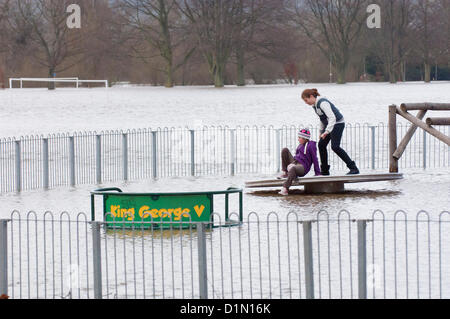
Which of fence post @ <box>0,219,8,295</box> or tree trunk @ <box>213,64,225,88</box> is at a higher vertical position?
tree trunk @ <box>213,64,225,88</box>

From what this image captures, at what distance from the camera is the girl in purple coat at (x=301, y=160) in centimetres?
1881

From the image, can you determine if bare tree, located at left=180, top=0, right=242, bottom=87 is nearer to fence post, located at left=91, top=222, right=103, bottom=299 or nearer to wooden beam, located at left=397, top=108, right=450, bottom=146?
wooden beam, located at left=397, top=108, right=450, bottom=146

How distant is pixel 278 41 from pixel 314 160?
9482 centimetres

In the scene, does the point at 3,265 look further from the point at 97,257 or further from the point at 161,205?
the point at 161,205

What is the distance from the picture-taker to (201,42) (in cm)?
10956

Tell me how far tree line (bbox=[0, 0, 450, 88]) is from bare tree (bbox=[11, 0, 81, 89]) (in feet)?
0.36

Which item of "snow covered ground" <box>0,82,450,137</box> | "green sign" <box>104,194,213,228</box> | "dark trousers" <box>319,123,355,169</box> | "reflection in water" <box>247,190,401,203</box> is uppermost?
"snow covered ground" <box>0,82,450,137</box>

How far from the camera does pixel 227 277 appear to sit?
466 inches

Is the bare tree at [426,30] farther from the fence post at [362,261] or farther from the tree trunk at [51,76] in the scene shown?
the fence post at [362,261]

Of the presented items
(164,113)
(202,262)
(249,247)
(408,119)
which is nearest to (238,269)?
(249,247)

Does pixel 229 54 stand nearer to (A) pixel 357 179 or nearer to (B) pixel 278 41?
(B) pixel 278 41

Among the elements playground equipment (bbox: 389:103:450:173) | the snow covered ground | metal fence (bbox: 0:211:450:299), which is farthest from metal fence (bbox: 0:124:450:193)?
the snow covered ground

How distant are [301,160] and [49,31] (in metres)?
102

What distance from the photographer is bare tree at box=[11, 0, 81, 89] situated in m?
→ 115
